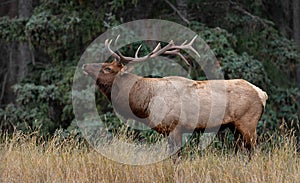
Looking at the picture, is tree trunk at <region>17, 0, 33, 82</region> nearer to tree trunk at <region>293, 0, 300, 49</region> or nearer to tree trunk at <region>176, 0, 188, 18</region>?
tree trunk at <region>176, 0, 188, 18</region>

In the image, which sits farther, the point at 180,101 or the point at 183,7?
the point at 183,7

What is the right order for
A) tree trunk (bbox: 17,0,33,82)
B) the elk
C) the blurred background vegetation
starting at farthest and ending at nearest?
tree trunk (bbox: 17,0,33,82), the blurred background vegetation, the elk

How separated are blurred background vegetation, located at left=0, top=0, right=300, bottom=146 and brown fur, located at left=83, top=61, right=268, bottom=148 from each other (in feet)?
11.6

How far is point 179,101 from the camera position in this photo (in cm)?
775

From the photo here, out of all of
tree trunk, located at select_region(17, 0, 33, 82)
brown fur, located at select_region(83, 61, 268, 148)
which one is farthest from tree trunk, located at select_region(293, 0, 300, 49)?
brown fur, located at select_region(83, 61, 268, 148)

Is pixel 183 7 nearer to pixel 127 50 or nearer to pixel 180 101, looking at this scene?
pixel 127 50

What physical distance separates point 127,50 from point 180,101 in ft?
14.2

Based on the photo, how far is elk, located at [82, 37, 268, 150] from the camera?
25.3ft

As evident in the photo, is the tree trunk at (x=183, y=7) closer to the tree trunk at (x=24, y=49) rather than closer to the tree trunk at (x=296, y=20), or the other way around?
the tree trunk at (x=24, y=49)

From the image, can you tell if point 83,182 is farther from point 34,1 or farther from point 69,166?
point 34,1

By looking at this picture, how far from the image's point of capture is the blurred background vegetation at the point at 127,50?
12016 millimetres

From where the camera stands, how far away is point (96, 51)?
1153 centimetres

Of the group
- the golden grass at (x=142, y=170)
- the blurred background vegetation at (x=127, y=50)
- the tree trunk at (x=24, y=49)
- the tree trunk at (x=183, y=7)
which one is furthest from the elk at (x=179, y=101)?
the tree trunk at (x=24, y=49)

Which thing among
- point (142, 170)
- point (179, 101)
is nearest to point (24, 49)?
point (179, 101)
